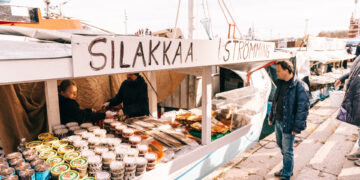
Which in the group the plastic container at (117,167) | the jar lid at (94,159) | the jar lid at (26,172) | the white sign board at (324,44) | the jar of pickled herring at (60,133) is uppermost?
the white sign board at (324,44)

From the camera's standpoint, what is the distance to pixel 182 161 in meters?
2.65

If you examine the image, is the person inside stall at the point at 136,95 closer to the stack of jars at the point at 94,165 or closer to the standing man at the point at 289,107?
the stack of jars at the point at 94,165

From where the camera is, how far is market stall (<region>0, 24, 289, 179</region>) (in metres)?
1.22

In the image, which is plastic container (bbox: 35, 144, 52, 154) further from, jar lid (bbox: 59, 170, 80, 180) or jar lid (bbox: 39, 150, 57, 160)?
jar lid (bbox: 59, 170, 80, 180)

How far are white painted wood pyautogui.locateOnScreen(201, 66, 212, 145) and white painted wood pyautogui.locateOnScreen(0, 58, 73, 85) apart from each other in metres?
1.76

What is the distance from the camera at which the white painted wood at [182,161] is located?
2.31 m

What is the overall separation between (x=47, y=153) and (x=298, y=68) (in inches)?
326

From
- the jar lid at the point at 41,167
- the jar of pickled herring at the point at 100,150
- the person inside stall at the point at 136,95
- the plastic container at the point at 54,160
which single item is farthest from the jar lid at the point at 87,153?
the person inside stall at the point at 136,95

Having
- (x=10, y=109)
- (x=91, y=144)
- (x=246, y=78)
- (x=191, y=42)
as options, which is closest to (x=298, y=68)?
(x=246, y=78)

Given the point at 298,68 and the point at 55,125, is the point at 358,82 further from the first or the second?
the point at 298,68

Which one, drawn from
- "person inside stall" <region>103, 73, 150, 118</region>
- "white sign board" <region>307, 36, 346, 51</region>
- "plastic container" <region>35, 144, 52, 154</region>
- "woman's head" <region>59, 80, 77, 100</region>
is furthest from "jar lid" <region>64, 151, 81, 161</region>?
"white sign board" <region>307, 36, 346, 51</region>

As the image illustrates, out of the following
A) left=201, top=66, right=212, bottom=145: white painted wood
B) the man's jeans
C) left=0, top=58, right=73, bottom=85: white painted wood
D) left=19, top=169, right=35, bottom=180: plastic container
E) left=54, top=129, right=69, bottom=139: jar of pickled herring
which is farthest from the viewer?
the man's jeans

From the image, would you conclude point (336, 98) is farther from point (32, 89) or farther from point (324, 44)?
point (324, 44)

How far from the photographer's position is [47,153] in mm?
2020
